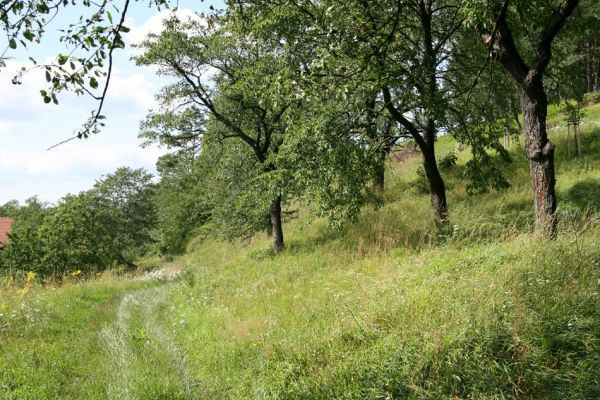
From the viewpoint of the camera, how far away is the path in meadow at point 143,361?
5.57 meters

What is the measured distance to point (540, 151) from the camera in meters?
7.35

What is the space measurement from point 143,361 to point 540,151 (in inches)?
294

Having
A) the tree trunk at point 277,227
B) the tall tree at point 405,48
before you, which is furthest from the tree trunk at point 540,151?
the tree trunk at point 277,227

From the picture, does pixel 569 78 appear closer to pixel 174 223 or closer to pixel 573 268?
pixel 573 268

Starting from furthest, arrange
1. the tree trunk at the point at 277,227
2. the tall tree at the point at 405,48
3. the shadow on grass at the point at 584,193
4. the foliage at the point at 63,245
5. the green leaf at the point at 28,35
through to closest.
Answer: the foliage at the point at 63,245
the tree trunk at the point at 277,227
the shadow on grass at the point at 584,193
the tall tree at the point at 405,48
the green leaf at the point at 28,35

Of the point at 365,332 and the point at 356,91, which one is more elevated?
the point at 356,91

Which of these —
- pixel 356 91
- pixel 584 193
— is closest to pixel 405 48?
pixel 356 91

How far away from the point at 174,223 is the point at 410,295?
139ft

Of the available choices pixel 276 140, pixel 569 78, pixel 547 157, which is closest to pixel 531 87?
pixel 547 157

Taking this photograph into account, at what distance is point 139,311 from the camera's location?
11.4 meters

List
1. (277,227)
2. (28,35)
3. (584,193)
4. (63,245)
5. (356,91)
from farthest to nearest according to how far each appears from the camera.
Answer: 1. (63,245)
2. (277,227)
3. (584,193)
4. (356,91)
5. (28,35)

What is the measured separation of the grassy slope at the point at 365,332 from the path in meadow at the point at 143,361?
0.10ft

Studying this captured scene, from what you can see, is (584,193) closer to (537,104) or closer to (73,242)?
(537,104)

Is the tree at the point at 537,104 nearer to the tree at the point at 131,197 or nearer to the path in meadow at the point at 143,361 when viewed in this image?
the path in meadow at the point at 143,361
